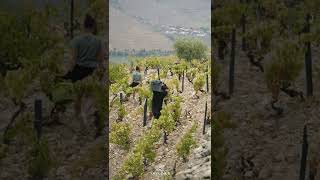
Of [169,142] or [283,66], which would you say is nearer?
[283,66]

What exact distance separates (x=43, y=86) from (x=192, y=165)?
168 centimetres

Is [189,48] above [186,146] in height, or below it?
above

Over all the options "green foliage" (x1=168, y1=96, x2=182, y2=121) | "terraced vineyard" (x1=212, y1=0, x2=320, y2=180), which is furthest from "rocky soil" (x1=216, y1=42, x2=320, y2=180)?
"green foliage" (x1=168, y1=96, x2=182, y2=121)

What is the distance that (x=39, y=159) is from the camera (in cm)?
252

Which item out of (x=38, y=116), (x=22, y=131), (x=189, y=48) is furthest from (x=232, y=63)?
(x=189, y=48)

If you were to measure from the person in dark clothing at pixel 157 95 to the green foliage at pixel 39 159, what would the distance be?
8.05 feet

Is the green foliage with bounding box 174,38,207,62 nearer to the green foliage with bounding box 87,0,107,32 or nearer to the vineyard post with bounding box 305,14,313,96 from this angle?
the vineyard post with bounding box 305,14,313,96

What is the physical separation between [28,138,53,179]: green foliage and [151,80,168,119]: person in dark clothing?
8.05ft

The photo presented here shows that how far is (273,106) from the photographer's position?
2676 millimetres

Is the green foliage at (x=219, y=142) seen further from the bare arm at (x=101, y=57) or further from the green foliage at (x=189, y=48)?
the green foliage at (x=189, y=48)

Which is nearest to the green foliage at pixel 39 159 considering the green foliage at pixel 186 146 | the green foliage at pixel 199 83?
the green foliage at pixel 186 146

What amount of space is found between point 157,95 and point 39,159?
2.69 meters

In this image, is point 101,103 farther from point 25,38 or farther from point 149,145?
point 149,145

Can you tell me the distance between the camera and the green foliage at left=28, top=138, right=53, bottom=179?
2.52 metres
